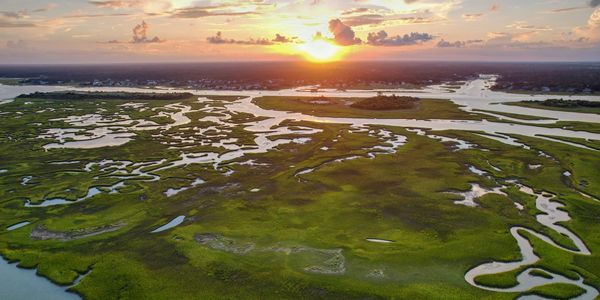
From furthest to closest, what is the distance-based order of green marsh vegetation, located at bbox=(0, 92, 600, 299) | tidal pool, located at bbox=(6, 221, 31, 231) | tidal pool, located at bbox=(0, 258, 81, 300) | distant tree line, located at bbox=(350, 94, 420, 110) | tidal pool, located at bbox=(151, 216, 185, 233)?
distant tree line, located at bbox=(350, 94, 420, 110) → tidal pool, located at bbox=(6, 221, 31, 231) → tidal pool, located at bbox=(151, 216, 185, 233) → green marsh vegetation, located at bbox=(0, 92, 600, 299) → tidal pool, located at bbox=(0, 258, 81, 300)

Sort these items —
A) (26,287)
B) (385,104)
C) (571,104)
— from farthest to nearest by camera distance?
(385,104) < (571,104) < (26,287)

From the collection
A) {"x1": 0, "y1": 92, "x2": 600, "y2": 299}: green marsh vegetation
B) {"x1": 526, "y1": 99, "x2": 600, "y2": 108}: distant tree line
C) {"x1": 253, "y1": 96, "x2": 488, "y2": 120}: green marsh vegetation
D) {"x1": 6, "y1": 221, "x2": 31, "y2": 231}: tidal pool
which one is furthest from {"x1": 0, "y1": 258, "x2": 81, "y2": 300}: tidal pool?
{"x1": 526, "y1": 99, "x2": 600, "y2": 108}: distant tree line

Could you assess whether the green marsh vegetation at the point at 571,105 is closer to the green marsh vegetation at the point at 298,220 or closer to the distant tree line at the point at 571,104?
the distant tree line at the point at 571,104

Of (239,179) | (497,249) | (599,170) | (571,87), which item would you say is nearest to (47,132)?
(239,179)

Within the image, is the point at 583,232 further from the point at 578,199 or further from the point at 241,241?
the point at 241,241

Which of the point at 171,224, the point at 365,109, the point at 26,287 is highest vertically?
the point at 365,109

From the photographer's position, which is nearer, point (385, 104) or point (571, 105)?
point (571, 105)

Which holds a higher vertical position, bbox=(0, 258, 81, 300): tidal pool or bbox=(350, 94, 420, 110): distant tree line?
bbox=(350, 94, 420, 110): distant tree line

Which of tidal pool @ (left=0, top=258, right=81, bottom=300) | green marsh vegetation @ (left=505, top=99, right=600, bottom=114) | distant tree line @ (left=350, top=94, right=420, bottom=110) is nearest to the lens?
tidal pool @ (left=0, top=258, right=81, bottom=300)

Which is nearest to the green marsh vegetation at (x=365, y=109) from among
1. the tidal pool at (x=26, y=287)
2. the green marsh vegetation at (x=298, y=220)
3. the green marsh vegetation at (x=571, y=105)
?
the green marsh vegetation at (x=571, y=105)

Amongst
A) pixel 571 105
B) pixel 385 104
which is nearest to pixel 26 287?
pixel 385 104

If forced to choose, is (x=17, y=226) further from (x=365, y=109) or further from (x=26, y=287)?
(x=365, y=109)

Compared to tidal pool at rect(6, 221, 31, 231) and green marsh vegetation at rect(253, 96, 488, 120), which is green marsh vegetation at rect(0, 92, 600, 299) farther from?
green marsh vegetation at rect(253, 96, 488, 120)
